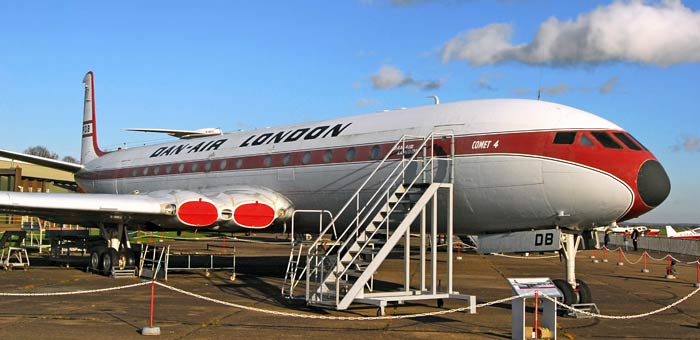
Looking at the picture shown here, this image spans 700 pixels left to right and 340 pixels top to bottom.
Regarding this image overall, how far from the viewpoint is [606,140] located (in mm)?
12578

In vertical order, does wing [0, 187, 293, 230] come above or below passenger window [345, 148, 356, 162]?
below

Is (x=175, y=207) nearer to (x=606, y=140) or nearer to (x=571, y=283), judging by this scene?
(x=571, y=283)

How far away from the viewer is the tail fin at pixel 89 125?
96.9ft

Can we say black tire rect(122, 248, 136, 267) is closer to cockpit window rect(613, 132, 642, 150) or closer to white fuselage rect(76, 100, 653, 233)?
white fuselage rect(76, 100, 653, 233)

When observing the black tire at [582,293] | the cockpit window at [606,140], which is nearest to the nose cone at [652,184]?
the cockpit window at [606,140]

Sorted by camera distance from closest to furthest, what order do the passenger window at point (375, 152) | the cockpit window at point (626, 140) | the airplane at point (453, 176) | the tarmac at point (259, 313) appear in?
the tarmac at point (259, 313)
the airplane at point (453, 176)
the cockpit window at point (626, 140)
the passenger window at point (375, 152)

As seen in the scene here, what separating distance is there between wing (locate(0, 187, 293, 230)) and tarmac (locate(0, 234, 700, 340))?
1515 mm

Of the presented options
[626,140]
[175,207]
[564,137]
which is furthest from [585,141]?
[175,207]

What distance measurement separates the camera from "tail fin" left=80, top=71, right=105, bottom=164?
2954 cm

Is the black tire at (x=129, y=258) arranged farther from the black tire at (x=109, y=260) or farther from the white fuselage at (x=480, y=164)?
the white fuselage at (x=480, y=164)

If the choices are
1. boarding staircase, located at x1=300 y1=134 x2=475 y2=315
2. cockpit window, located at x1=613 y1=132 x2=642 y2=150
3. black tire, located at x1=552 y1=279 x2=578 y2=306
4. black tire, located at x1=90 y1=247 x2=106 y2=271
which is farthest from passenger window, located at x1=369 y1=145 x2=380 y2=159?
black tire, located at x1=90 y1=247 x2=106 y2=271

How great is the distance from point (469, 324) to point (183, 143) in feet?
48.6

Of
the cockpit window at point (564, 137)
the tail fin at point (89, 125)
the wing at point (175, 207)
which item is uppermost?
the tail fin at point (89, 125)

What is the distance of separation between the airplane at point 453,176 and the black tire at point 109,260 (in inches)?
1.1
